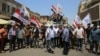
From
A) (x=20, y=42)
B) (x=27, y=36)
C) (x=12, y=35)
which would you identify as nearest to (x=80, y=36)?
(x=27, y=36)

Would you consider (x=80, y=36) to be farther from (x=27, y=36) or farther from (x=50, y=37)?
(x=27, y=36)

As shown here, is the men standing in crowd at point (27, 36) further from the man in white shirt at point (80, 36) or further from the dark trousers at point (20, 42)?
the man in white shirt at point (80, 36)

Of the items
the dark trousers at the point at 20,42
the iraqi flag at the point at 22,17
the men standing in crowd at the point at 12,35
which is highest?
the iraqi flag at the point at 22,17

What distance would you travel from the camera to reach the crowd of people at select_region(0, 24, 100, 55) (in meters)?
21.7

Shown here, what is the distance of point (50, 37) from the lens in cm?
2317

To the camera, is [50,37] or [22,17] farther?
[22,17]

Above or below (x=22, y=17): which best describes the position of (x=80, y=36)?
below

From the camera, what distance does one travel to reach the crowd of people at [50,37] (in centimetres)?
2170

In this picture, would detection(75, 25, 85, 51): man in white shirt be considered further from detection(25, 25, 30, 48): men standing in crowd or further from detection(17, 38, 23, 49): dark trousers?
detection(17, 38, 23, 49): dark trousers

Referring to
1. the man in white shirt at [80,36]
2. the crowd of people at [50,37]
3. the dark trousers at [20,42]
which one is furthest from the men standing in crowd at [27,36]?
the man in white shirt at [80,36]

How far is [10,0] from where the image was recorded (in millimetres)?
57750

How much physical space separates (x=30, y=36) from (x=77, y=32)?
3.98 m

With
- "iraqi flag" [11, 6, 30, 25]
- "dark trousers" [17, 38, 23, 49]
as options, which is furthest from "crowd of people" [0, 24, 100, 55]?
"iraqi flag" [11, 6, 30, 25]

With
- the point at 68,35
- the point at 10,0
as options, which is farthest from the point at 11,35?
the point at 10,0
